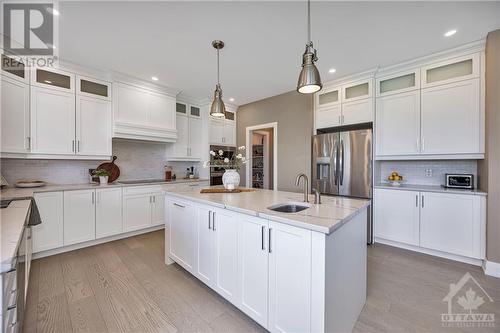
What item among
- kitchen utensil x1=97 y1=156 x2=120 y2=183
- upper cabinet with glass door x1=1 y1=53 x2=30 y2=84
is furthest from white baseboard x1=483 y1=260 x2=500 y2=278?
upper cabinet with glass door x1=1 y1=53 x2=30 y2=84

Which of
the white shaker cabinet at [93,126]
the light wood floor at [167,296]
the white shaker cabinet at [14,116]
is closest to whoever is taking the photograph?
the light wood floor at [167,296]

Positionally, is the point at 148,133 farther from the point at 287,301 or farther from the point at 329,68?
the point at 287,301

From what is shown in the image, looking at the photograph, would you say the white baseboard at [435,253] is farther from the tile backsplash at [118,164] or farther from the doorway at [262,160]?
the tile backsplash at [118,164]

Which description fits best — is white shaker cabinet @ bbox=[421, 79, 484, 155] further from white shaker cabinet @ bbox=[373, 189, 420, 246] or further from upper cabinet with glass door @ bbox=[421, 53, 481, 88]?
white shaker cabinet @ bbox=[373, 189, 420, 246]

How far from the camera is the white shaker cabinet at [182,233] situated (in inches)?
82.6

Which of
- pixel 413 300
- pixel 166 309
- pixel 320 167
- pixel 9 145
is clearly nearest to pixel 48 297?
pixel 166 309

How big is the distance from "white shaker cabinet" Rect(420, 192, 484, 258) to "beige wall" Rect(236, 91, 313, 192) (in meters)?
1.76

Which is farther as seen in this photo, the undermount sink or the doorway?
the doorway

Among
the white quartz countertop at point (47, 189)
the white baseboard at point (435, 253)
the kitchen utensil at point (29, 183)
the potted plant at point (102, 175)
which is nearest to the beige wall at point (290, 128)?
the white baseboard at point (435, 253)

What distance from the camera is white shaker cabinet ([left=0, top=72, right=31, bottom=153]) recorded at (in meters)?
2.39

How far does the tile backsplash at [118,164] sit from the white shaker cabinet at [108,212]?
0.65 m

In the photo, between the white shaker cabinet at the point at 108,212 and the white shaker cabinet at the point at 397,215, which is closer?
the white shaker cabinet at the point at 397,215

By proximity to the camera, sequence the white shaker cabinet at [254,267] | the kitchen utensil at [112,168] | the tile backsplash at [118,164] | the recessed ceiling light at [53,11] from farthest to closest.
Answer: the kitchen utensil at [112,168] → the tile backsplash at [118,164] → the recessed ceiling light at [53,11] → the white shaker cabinet at [254,267]

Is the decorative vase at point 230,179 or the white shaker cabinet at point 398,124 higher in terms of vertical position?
the white shaker cabinet at point 398,124
